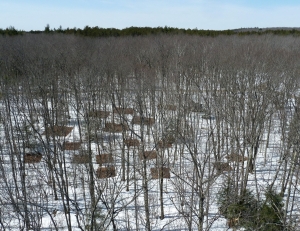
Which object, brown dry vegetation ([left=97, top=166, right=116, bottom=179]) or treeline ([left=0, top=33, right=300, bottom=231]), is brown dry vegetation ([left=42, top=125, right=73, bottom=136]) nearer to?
treeline ([left=0, top=33, right=300, bottom=231])

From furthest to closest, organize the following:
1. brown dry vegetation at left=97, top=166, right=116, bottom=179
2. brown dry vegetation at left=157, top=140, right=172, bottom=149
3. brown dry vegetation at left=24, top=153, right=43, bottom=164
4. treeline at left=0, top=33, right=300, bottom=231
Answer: brown dry vegetation at left=24, top=153, right=43, bottom=164, brown dry vegetation at left=157, top=140, right=172, bottom=149, brown dry vegetation at left=97, top=166, right=116, bottom=179, treeline at left=0, top=33, right=300, bottom=231

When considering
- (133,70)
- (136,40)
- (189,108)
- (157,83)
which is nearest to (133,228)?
(189,108)

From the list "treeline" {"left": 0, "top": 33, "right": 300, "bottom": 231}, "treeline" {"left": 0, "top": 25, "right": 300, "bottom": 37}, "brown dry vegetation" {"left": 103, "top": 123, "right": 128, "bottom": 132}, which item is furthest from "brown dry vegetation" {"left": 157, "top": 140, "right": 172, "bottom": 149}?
"treeline" {"left": 0, "top": 25, "right": 300, "bottom": 37}

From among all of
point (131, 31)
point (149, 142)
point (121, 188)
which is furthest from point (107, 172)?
point (131, 31)

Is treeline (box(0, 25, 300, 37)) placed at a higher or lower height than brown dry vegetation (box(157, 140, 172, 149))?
higher

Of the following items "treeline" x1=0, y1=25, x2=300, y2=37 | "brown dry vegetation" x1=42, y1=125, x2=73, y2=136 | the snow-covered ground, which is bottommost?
the snow-covered ground

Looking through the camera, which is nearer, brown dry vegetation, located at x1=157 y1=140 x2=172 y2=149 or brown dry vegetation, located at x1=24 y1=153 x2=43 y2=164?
brown dry vegetation, located at x1=157 y1=140 x2=172 y2=149

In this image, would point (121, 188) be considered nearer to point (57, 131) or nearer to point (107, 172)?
point (107, 172)

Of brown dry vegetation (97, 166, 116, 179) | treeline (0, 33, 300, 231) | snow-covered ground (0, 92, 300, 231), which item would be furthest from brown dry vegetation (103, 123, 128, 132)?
brown dry vegetation (97, 166, 116, 179)

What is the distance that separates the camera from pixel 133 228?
11.3 meters

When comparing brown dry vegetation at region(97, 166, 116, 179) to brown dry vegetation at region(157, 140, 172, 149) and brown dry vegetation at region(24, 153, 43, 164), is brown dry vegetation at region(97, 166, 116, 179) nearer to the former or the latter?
brown dry vegetation at region(157, 140, 172, 149)

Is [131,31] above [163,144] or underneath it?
above

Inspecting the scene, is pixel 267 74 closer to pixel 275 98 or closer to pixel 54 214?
pixel 275 98

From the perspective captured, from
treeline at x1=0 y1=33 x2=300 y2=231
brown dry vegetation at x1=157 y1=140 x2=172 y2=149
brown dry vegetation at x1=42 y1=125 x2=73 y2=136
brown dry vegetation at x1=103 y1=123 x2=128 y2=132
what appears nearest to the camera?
treeline at x1=0 y1=33 x2=300 y2=231
